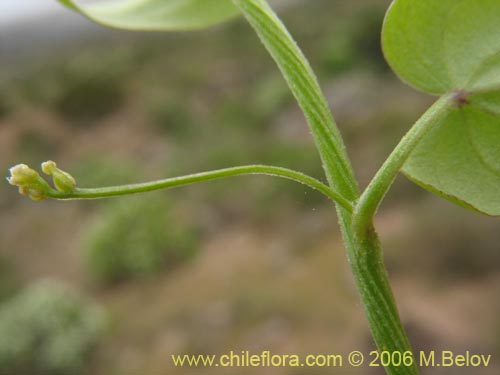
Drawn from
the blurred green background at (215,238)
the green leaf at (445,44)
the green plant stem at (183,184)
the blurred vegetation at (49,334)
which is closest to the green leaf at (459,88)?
the green leaf at (445,44)

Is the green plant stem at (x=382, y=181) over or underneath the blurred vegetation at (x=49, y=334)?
over

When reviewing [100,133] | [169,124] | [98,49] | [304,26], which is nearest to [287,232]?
[169,124]

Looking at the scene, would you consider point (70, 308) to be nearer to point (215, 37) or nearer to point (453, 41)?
point (453, 41)

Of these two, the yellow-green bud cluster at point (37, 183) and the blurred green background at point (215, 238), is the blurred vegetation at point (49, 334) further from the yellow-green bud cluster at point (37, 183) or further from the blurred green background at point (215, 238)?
the yellow-green bud cluster at point (37, 183)

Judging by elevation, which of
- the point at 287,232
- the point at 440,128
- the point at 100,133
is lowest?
the point at 100,133

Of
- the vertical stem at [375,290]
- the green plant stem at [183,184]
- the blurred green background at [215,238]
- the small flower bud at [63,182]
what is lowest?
the blurred green background at [215,238]

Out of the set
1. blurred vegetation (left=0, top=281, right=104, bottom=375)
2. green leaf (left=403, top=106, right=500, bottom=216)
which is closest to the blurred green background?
blurred vegetation (left=0, top=281, right=104, bottom=375)
